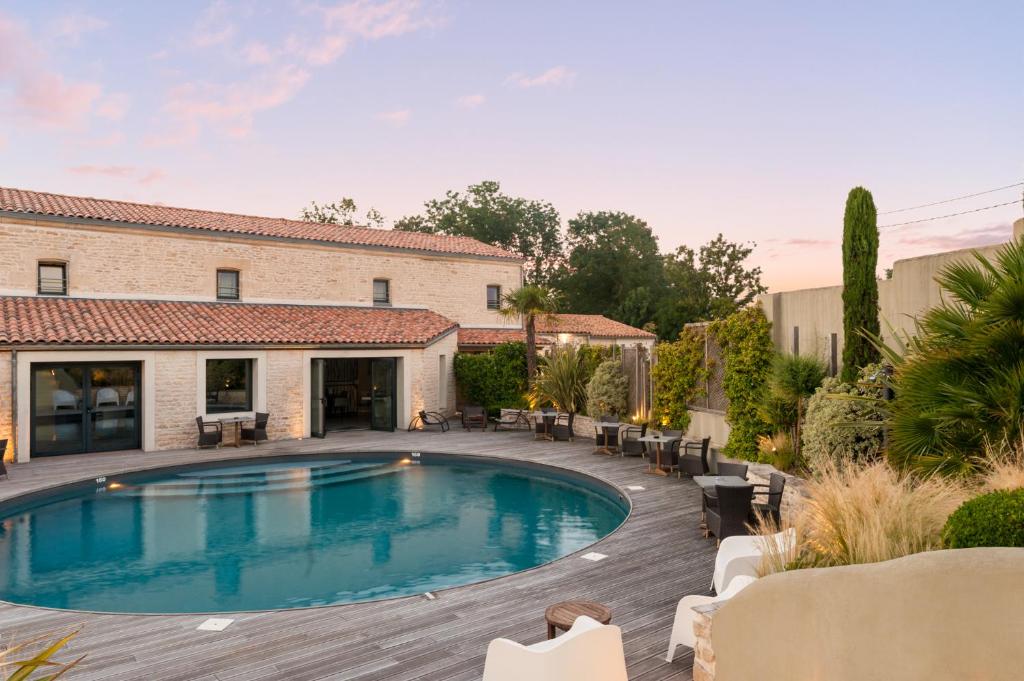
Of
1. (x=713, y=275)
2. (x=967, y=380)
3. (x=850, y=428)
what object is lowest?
(x=850, y=428)

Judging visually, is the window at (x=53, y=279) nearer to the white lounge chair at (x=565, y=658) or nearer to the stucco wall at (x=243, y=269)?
the stucco wall at (x=243, y=269)

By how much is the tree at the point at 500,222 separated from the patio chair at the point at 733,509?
46451mm

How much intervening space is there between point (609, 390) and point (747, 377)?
5.48 m

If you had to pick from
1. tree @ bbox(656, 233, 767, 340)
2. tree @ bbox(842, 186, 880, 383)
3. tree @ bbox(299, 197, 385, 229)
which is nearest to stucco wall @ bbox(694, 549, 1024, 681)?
tree @ bbox(842, 186, 880, 383)

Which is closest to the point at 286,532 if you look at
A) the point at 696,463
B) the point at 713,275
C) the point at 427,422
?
the point at 696,463

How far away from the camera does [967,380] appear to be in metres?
6.17

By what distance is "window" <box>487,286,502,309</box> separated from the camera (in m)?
26.4

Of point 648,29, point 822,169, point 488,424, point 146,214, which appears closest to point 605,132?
point 648,29

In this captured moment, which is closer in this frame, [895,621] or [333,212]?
[895,621]

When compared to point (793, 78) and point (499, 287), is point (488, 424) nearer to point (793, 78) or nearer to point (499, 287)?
point (499, 287)

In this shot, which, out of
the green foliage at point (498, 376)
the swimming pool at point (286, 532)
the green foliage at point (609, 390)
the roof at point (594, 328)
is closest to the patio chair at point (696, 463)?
the swimming pool at point (286, 532)

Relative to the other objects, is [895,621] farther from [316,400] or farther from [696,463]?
[316,400]

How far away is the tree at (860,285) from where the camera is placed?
966 centimetres

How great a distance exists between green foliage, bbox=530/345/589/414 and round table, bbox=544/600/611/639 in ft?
43.5
